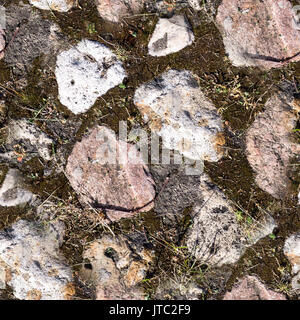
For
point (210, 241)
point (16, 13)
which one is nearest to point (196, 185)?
point (210, 241)

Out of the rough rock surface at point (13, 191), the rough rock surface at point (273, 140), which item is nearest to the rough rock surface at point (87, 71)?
the rough rock surface at point (13, 191)

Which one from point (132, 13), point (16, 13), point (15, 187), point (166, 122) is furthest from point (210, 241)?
point (16, 13)

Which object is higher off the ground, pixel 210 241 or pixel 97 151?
pixel 97 151

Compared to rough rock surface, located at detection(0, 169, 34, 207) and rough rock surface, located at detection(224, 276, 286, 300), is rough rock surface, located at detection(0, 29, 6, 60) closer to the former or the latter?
rough rock surface, located at detection(0, 169, 34, 207)

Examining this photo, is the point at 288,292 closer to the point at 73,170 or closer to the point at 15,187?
the point at 73,170

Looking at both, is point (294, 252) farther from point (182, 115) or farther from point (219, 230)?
point (182, 115)
